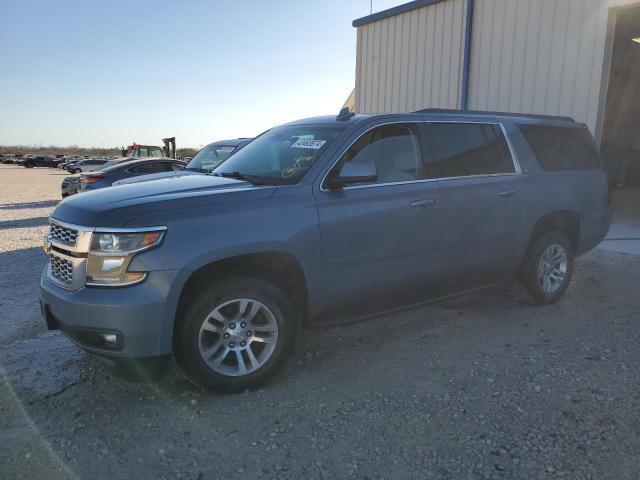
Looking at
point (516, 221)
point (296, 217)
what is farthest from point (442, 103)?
point (296, 217)

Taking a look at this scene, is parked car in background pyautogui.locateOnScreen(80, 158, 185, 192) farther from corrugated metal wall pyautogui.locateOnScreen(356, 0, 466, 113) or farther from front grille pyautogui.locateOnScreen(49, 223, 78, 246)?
front grille pyautogui.locateOnScreen(49, 223, 78, 246)

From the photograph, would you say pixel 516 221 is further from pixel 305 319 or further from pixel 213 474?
pixel 213 474

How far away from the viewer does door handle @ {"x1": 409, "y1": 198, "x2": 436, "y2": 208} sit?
4.05 m

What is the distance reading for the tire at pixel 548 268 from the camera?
506cm

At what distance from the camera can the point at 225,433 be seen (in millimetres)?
3020

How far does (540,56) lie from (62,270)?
8.52 m

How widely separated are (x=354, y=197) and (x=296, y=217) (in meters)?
0.53

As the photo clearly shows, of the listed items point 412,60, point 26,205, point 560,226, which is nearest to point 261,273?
point 560,226

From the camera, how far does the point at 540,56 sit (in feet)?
29.1

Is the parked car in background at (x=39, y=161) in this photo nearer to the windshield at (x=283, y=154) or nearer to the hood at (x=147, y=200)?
the windshield at (x=283, y=154)

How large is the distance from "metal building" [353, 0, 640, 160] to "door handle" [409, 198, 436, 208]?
18.3 feet

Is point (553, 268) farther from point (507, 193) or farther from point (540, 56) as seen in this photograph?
point (540, 56)

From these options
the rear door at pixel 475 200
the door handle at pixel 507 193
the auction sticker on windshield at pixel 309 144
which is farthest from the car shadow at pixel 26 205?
the door handle at pixel 507 193

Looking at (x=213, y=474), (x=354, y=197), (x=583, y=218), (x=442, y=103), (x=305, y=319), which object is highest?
(x=442, y=103)
